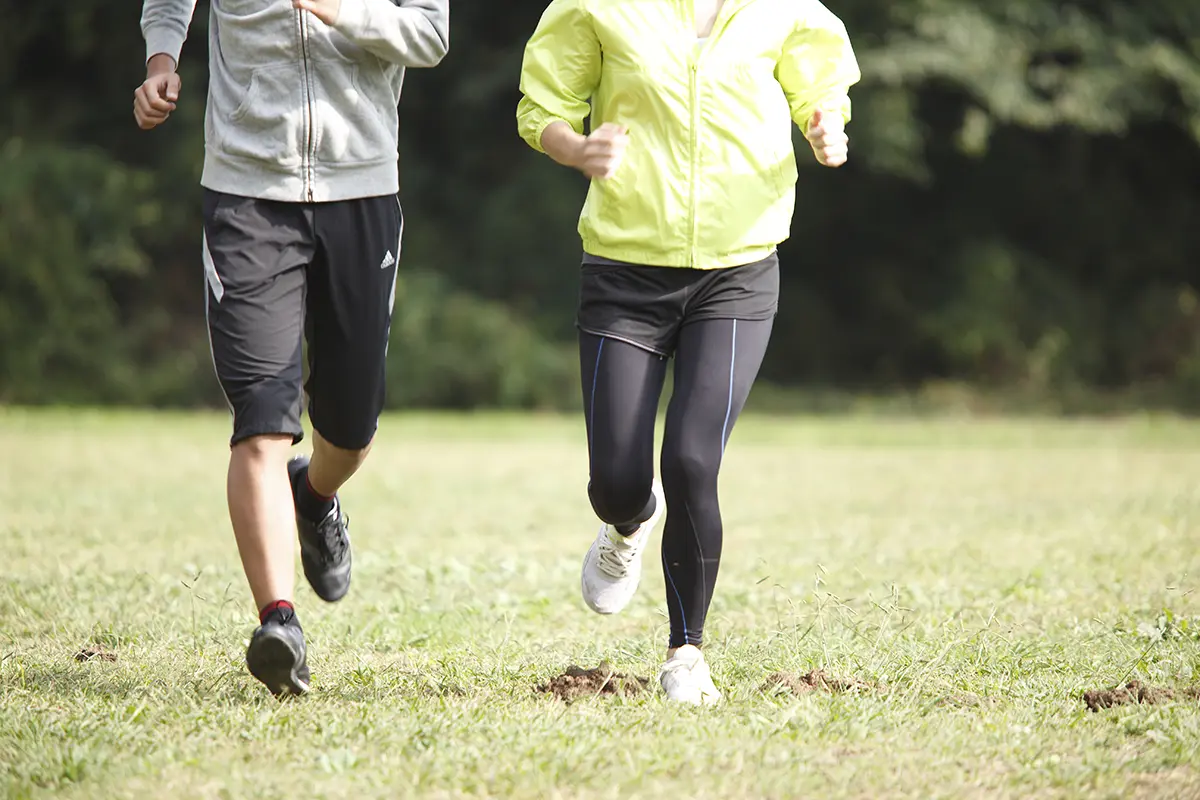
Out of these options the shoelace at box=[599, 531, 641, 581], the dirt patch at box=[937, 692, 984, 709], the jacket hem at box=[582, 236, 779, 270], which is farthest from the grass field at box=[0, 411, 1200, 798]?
the jacket hem at box=[582, 236, 779, 270]

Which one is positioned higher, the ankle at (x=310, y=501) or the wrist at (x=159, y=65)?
the wrist at (x=159, y=65)

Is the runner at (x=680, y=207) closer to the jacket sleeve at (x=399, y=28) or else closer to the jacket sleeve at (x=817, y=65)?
the jacket sleeve at (x=817, y=65)

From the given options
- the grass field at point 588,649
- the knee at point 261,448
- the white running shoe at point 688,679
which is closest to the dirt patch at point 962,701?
the grass field at point 588,649

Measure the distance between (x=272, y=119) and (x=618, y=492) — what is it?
1.48m

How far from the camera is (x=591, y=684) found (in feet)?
13.9

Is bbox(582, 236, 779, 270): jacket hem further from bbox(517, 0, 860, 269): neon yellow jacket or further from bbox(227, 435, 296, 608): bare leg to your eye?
bbox(227, 435, 296, 608): bare leg

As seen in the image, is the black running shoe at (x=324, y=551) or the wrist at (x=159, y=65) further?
the black running shoe at (x=324, y=551)

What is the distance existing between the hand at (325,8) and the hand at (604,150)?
780 millimetres

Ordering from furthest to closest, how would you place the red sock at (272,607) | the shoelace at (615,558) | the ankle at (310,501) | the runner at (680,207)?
the ankle at (310,501)
the shoelace at (615,558)
the runner at (680,207)
the red sock at (272,607)

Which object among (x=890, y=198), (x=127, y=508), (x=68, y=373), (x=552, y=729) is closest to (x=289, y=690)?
(x=552, y=729)

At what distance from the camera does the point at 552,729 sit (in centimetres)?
374

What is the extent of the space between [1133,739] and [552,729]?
1.50m

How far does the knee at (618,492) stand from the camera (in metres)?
4.44

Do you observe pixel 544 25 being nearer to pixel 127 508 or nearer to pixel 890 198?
pixel 127 508
